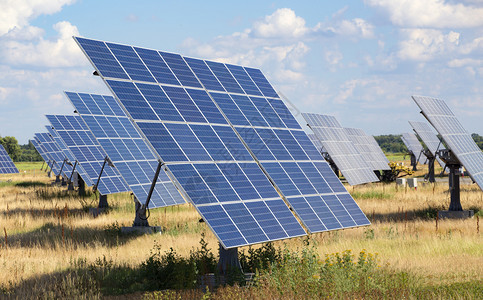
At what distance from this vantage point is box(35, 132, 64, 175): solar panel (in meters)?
54.9

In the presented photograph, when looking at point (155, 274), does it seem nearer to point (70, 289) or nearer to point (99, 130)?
point (70, 289)

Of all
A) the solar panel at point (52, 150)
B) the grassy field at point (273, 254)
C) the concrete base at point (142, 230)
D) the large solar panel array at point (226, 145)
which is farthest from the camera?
the solar panel at point (52, 150)

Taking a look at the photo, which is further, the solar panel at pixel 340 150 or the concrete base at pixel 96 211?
the solar panel at pixel 340 150

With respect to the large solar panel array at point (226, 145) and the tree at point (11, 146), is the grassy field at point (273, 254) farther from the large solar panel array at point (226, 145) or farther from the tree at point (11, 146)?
the tree at point (11, 146)

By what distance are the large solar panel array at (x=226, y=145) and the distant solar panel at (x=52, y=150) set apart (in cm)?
3885

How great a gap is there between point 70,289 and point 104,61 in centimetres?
556

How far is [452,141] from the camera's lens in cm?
2508

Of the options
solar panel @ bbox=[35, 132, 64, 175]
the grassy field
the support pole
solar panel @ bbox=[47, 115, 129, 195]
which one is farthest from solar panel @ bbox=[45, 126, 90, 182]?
the support pole

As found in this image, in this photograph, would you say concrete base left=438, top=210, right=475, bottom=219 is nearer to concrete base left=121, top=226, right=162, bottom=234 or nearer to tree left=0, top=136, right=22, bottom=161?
concrete base left=121, top=226, right=162, bottom=234

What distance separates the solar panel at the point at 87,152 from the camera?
27.5m

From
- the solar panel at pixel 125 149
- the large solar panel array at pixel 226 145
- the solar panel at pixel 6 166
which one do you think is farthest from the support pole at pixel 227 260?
the solar panel at pixel 6 166

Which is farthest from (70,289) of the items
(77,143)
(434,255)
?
(77,143)

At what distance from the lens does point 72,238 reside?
20844 mm

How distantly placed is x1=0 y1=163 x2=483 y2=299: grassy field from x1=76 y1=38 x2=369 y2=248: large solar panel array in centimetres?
102
